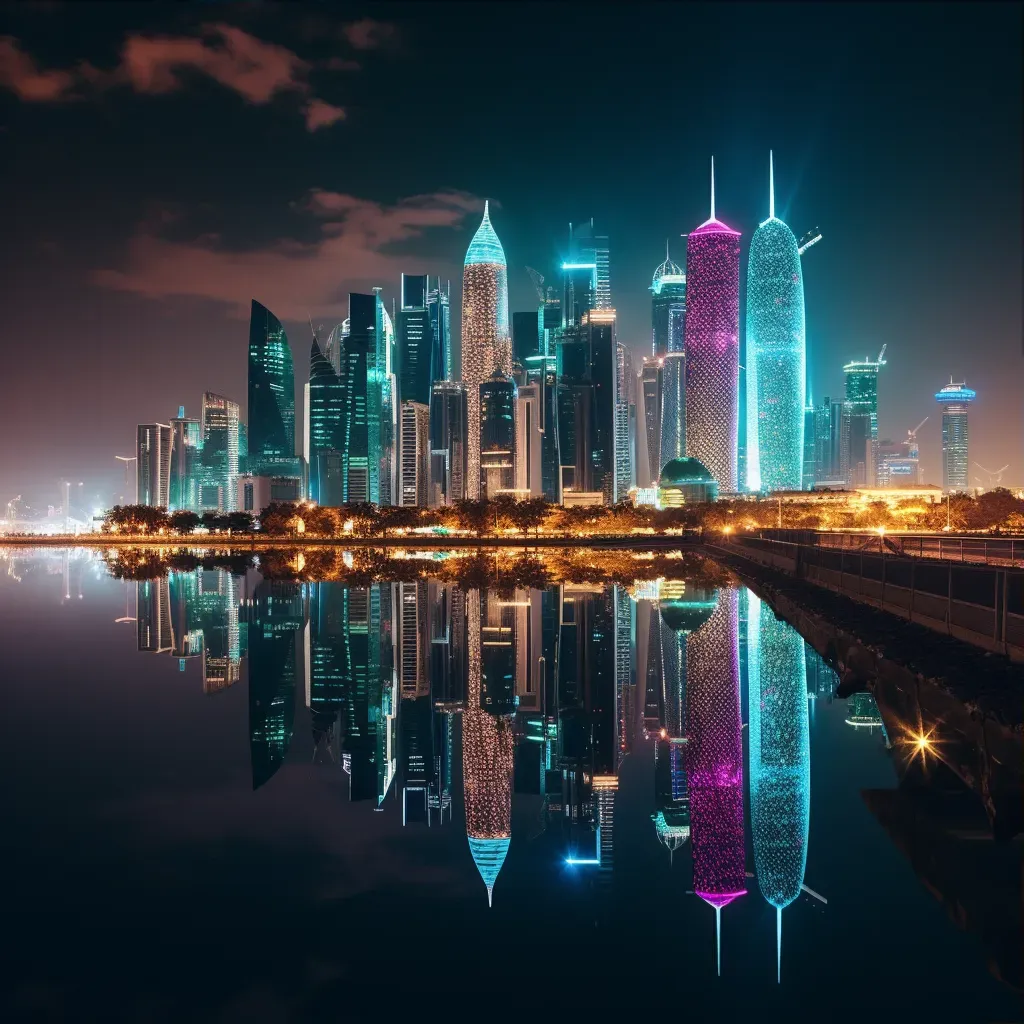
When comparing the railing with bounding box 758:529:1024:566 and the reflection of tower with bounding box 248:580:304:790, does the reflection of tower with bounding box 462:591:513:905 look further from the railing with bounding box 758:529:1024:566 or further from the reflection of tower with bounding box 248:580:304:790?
the railing with bounding box 758:529:1024:566

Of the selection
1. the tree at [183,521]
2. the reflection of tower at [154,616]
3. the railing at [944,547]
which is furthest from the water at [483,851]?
the tree at [183,521]

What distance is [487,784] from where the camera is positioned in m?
16.3

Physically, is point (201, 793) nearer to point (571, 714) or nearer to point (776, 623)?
point (571, 714)

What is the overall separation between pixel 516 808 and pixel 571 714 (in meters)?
7.68

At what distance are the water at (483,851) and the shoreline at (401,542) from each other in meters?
88.3

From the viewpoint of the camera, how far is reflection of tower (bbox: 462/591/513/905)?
41.6 feet

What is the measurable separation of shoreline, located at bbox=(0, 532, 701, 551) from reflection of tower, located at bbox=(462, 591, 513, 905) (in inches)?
3527

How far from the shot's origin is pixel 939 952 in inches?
359

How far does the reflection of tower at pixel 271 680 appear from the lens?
1786 cm

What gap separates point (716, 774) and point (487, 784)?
395cm

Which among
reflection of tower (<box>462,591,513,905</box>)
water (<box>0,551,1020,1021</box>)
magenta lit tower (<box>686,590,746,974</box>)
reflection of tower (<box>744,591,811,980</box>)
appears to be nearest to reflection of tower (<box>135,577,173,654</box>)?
water (<box>0,551,1020,1021</box>)

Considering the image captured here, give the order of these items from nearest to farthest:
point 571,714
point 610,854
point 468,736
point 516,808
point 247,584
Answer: point 610,854 < point 516,808 < point 468,736 < point 571,714 < point 247,584

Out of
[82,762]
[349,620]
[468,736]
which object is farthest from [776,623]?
[82,762]

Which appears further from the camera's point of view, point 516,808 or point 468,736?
point 468,736
